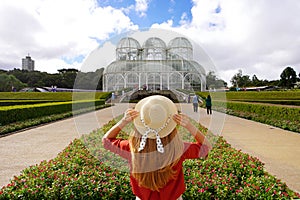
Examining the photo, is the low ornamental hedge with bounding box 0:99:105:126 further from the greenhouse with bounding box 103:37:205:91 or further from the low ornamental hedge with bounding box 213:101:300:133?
the greenhouse with bounding box 103:37:205:91

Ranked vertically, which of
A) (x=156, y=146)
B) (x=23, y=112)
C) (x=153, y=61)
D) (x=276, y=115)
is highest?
(x=153, y=61)

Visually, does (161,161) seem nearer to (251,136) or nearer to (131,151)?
(131,151)

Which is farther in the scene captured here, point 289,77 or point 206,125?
point 289,77

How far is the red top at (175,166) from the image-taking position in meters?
1.76

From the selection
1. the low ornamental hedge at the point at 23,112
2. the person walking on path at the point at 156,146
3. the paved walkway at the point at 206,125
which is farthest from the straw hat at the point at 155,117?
the low ornamental hedge at the point at 23,112

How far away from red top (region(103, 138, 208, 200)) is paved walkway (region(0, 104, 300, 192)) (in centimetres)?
16

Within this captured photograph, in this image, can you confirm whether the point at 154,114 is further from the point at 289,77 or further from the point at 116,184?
the point at 289,77

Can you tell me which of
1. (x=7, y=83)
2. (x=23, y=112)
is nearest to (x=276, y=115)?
(x=23, y=112)

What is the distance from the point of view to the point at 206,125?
6.15 ft

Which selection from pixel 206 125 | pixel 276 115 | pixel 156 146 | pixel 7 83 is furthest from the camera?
pixel 7 83

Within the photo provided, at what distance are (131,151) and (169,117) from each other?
1.12ft

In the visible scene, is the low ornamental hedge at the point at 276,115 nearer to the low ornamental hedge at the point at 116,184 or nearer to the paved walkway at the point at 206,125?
the paved walkway at the point at 206,125

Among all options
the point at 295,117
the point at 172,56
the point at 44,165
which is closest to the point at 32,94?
the point at 295,117

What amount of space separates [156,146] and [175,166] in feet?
0.87
